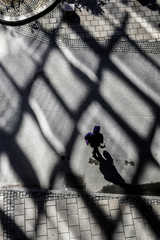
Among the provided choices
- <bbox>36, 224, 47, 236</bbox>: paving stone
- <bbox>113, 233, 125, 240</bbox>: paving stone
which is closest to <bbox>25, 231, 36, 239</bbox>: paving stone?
<bbox>36, 224, 47, 236</bbox>: paving stone

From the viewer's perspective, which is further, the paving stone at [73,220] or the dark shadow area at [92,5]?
the dark shadow area at [92,5]

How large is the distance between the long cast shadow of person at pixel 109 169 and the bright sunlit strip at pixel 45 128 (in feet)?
4.67

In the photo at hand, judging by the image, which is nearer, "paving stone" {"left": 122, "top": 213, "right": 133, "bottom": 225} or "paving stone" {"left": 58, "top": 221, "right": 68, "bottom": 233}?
"paving stone" {"left": 58, "top": 221, "right": 68, "bottom": 233}

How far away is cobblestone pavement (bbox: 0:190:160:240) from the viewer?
26.8ft

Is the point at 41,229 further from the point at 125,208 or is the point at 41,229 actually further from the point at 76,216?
the point at 125,208

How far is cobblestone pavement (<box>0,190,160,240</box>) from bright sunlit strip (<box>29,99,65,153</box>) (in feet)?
5.41

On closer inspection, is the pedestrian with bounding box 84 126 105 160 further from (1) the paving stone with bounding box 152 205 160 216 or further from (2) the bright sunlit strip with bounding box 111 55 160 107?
(2) the bright sunlit strip with bounding box 111 55 160 107

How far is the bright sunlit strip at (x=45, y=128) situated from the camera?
30.8 ft

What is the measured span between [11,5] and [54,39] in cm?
276

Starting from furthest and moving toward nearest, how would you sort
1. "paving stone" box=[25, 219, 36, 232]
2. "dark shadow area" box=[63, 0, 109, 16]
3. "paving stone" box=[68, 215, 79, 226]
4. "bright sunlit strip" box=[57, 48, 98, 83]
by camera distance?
A: 1. "dark shadow area" box=[63, 0, 109, 16]
2. "bright sunlit strip" box=[57, 48, 98, 83]
3. "paving stone" box=[68, 215, 79, 226]
4. "paving stone" box=[25, 219, 36, 232]

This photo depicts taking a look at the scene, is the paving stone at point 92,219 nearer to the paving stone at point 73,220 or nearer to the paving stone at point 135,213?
the paving stone at point 73,220

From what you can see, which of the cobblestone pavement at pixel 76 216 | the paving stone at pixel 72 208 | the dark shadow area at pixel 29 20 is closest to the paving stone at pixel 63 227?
the cobblestone pavement at pixel 76 216

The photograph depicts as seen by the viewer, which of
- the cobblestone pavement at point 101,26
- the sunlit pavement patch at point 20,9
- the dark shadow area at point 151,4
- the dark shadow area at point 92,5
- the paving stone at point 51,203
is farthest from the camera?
the dark shadow area at point 151,4

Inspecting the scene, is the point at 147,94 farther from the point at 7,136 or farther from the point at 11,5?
the point at 11,5
